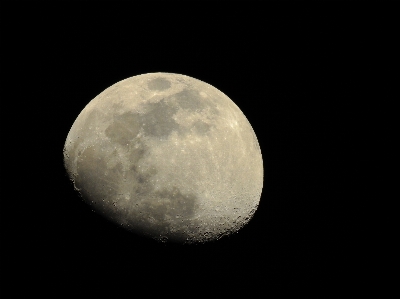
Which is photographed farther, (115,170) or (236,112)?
(236,112)

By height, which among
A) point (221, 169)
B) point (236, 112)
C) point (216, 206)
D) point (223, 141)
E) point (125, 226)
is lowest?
point (125, 226)

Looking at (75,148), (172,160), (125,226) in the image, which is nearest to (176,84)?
(172,160)

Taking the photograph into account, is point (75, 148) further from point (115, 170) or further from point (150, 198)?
point (150, 198)

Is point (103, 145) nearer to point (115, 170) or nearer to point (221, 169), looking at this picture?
point (115, 170)

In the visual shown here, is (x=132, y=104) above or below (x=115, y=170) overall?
above

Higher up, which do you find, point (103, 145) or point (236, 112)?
point (236, 112)

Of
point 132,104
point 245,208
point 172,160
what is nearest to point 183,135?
point 172,160
